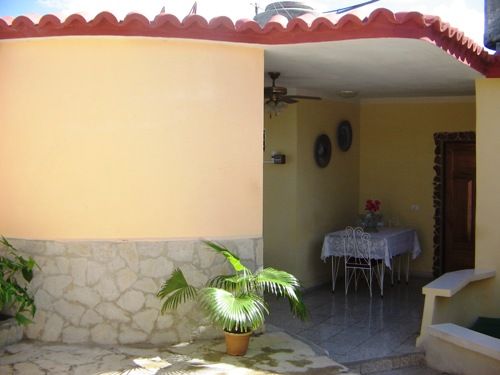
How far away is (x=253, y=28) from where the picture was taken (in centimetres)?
568

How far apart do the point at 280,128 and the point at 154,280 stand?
4.15 metres

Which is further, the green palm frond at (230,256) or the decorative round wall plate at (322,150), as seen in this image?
the decorative round wall plate at (322,150)

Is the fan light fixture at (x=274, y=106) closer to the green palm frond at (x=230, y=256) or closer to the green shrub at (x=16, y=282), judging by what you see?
the green palm frond at (x=230, y=256)

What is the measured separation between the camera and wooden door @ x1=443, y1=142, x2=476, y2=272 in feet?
34.0

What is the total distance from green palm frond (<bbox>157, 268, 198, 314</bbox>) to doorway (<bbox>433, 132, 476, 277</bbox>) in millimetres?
6270

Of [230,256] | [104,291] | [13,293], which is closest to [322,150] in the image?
[230,256]

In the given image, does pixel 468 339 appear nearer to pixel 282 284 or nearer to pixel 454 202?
pixel 282 284

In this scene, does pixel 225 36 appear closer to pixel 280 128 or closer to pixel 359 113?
pixel 280 128

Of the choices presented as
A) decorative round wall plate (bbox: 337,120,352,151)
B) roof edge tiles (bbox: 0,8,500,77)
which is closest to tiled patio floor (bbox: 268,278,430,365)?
decorative round wall plate (bbox: 337,120,352,151)

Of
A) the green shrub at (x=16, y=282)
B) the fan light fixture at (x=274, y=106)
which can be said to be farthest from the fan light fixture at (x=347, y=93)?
the green shrub at (x=16, y=282)

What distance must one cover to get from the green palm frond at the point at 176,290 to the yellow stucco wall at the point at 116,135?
53 cm

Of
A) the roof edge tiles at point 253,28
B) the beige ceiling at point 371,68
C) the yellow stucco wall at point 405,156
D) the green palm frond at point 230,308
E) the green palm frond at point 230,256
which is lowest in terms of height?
the green palm frond at point 230,308

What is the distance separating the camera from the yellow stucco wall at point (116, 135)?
19.0ft

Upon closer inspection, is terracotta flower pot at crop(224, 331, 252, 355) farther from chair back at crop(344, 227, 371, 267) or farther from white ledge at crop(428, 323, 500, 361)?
chair back at crop(344, 227, 371, 267)
